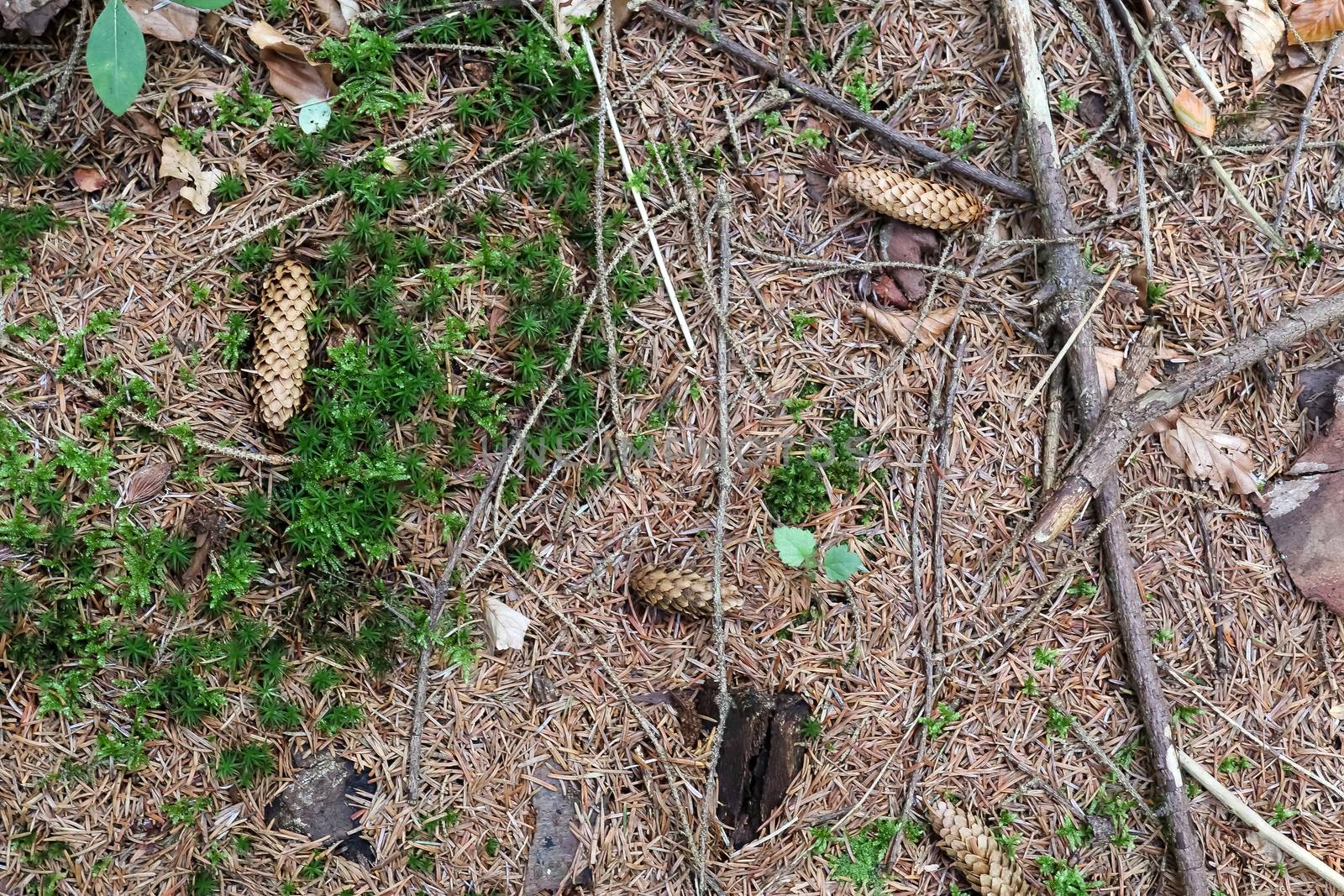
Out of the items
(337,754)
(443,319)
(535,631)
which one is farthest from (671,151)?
(337,754)

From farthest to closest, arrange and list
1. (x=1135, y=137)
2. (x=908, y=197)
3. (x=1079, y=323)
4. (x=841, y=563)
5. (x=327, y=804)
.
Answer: (x=1135, y=137) → (x=1079, y=323) → (x=908, y=197) → (x=841, y=563) → (x=327, y=804)

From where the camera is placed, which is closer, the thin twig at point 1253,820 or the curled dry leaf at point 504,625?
the curled dry leaf at point 504,625

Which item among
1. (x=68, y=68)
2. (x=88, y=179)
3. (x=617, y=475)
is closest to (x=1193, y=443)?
(x=617, y=475)

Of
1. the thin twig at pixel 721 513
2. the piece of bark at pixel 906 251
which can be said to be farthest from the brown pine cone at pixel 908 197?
the thin twig at pixel 721 513

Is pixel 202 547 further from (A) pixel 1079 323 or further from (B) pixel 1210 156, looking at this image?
(B) pixel 1210 156

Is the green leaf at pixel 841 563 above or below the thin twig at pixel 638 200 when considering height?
below

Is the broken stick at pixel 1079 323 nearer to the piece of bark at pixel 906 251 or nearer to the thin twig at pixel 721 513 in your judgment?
the piece of bark at pixel 906 251

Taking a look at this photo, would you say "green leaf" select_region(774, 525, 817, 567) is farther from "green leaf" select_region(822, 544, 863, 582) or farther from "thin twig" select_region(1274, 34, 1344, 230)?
"thin twig" select_region(1274, 34, 1344, 230)
